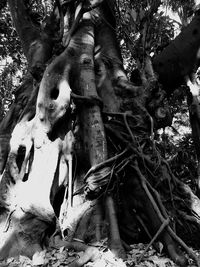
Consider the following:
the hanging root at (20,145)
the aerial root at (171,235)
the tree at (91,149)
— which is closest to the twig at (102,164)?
the tree at (91,149)

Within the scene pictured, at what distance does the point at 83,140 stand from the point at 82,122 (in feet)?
0.55

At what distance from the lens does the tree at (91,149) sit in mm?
2143

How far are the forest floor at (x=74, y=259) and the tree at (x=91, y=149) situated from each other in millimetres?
76

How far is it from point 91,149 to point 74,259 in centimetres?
92

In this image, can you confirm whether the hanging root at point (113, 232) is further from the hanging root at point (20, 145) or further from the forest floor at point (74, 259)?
the hanging root at point (20, 145)

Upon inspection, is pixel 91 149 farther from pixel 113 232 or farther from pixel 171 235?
pixel 171 235

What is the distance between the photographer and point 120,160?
2525mm

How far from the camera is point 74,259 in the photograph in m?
1.84

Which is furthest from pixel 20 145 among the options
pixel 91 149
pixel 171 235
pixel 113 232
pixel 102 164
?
pixel 171 235

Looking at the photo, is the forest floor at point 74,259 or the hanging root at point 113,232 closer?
the forest floor at point 74,259

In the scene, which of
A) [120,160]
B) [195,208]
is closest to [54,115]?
[120,160]

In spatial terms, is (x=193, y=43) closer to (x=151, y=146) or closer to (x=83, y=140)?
(x=151, y=146)

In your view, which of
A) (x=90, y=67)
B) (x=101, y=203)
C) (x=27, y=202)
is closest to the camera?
(x=27, y=202)

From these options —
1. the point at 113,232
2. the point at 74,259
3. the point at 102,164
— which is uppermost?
the point at 102,164
